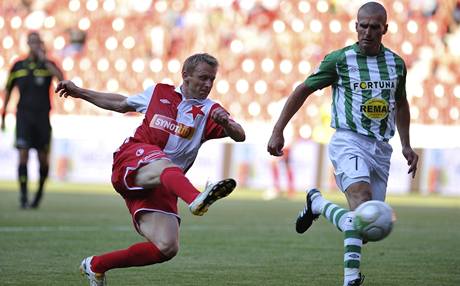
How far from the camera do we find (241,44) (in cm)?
2695

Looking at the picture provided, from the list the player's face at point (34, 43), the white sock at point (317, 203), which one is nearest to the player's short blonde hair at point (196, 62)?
the white sock at point (317, 203)

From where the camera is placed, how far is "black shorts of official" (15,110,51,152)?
1400 cm

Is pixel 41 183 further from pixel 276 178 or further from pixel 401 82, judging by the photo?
pixel 401 82

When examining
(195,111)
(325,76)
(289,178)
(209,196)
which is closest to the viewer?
(209,196)

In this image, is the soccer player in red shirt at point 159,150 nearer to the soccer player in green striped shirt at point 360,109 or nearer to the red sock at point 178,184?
the red sock at point 178,184

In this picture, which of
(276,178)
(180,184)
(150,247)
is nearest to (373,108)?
(180,184)

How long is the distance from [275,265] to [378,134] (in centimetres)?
189

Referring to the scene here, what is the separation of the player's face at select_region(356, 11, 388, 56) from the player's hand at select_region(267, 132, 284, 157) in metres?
0.83

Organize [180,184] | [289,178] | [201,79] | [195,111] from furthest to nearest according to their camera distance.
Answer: [289,178] < [195,111] < [201,79] < [180,184]

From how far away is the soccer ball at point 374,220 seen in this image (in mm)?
5535

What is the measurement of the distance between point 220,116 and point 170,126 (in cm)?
53

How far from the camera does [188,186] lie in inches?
215

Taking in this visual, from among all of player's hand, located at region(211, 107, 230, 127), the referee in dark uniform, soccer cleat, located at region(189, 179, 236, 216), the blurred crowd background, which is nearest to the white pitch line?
the referee in dark uniform

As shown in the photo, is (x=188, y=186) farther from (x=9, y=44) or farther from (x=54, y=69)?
(x=9, y=44)
